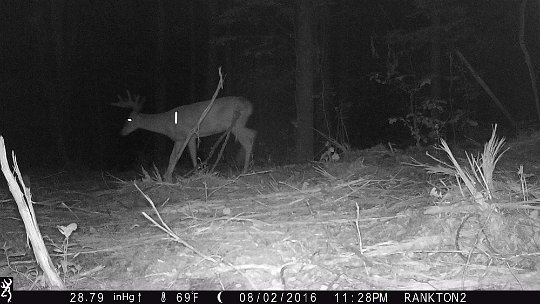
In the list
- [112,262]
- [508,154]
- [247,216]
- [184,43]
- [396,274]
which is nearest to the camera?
[396,274]

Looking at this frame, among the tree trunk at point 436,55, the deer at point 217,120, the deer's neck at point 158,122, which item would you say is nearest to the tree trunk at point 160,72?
the deer's neck at point 158,122

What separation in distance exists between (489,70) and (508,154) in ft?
44.1

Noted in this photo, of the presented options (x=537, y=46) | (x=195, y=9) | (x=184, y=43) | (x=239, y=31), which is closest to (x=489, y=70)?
(x=537, y=46)

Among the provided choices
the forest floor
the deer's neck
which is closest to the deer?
the deer's neck

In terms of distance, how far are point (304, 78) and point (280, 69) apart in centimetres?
807

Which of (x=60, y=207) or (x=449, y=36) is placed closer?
(x=60, y=207)

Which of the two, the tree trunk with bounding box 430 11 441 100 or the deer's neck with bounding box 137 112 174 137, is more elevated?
the tree trunk with bounding box 430 11 441 100

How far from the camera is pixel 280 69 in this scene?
19.4 metres

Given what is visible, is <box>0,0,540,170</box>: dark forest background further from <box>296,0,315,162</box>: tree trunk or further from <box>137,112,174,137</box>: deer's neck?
<box>137,112,174,137</box>: deer's neck

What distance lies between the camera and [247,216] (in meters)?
4.56

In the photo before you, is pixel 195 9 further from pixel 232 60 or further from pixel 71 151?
pixel 71 151

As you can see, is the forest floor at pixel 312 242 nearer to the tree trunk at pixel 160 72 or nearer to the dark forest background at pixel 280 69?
the dark forest background at pixel 280 69

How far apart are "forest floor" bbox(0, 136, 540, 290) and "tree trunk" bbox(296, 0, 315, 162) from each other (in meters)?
5.82

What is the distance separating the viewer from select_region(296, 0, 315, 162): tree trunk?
11.2 m
